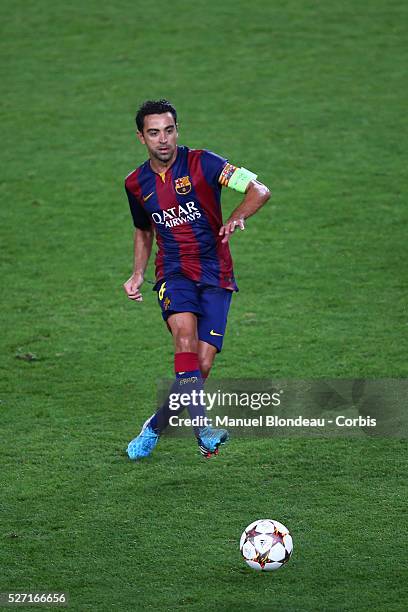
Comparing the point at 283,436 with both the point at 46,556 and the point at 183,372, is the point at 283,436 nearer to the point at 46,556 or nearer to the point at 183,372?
the point at 183,372

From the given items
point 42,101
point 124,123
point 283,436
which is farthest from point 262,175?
point 283,436

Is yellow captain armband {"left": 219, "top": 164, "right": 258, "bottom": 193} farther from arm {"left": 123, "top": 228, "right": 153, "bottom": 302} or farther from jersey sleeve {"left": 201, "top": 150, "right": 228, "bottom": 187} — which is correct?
arm {"left": 123, "top": 228, "right": 153, "bottom": 302}

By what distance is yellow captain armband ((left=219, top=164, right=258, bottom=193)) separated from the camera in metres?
6.82

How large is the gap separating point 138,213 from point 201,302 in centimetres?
74

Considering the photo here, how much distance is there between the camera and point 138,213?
736cm

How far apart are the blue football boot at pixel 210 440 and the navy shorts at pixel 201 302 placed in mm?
586

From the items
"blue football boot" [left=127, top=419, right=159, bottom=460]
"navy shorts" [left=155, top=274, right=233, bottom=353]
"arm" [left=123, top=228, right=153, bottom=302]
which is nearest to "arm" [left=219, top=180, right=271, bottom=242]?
"navy shorts" [left=155, top=274, right=233, bottom=353]

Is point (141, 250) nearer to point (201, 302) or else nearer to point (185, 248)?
point (185, 248)

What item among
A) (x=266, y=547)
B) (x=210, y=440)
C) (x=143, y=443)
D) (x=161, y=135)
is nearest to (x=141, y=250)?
(x=161, y=135)

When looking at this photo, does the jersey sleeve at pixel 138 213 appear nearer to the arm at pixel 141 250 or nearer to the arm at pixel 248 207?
the arm at pixel 141 250

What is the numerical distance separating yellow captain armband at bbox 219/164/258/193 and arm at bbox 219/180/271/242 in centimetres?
3

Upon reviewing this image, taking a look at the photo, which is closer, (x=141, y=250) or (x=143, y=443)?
(x=143, y=443)

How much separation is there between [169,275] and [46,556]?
6.71 feet

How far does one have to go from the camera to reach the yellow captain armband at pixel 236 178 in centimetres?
682
